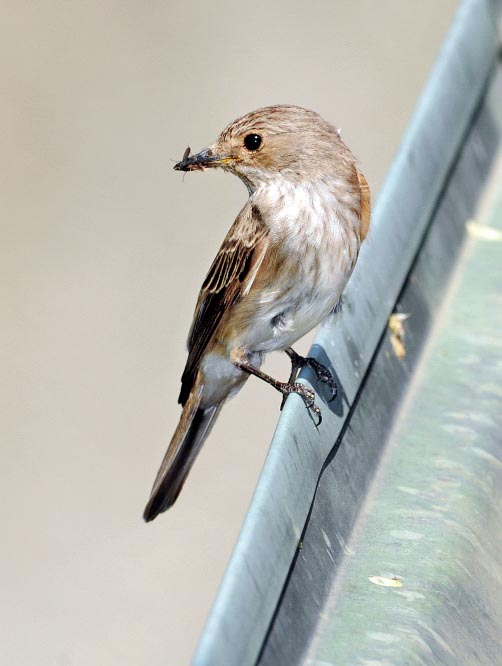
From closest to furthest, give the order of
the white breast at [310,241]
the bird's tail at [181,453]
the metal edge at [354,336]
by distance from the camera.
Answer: the metal edge at [354,336] → the white breast at [310,241] → the bird's tail at [181,453]

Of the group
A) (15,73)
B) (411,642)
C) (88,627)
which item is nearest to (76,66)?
(15,73)

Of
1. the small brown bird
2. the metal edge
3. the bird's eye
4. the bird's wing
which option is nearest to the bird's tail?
the bird's wing

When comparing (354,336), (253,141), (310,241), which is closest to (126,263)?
(253,141)

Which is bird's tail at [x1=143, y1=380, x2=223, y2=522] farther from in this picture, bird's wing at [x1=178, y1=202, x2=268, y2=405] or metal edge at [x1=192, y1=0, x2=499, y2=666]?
metal edge at [x1=192, y1=0, x2=499, y2=666]

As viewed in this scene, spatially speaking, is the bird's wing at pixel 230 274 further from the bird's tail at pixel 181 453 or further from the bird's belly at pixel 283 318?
the bird's tail at pixel 181 453

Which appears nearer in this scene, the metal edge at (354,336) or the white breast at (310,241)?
the metal edge at (354,336)

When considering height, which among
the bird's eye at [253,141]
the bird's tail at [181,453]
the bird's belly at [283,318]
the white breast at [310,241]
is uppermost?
the bird's eye at [253,141]

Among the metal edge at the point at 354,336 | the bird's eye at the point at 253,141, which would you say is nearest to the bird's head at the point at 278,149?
the bird's eye at the point at 253,141
